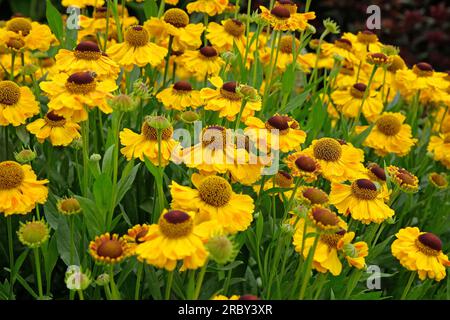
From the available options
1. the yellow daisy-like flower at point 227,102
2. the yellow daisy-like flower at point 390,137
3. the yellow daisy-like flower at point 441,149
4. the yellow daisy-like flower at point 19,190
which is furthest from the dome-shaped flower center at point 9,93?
the yellow daisy-like flower at point 441,149

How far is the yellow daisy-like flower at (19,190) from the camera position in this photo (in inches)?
49.8

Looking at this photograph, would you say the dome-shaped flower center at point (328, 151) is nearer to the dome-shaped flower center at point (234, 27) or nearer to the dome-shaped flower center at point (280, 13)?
the dome-shaped flower center at point (280, 13)

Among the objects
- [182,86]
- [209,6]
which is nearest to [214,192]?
[182,86]

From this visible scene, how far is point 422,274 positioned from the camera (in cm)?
134

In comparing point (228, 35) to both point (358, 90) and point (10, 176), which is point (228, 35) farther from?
point (10, 176)

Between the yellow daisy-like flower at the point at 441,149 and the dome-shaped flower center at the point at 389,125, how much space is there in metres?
0.14

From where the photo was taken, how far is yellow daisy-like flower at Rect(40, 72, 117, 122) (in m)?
1.25

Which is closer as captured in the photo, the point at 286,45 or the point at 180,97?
the point at 180,97

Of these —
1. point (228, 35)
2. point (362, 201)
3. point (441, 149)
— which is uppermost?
point (228, 35)

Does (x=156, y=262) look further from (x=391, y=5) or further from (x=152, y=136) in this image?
(x=391, y=5)

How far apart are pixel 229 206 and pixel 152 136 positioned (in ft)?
0.96

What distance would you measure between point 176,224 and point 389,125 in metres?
1.07

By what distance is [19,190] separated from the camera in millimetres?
1300
